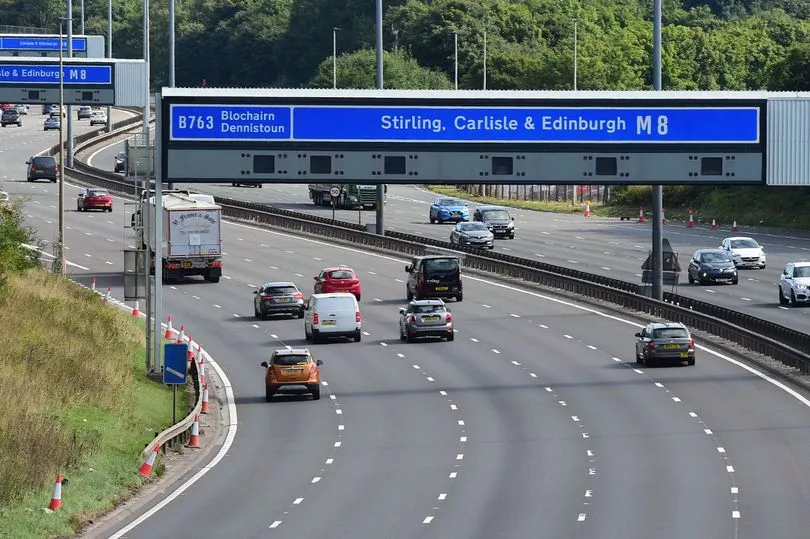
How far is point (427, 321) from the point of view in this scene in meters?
62.7

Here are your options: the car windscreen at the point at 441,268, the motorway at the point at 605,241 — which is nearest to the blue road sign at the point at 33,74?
the motorway at the point at 605,241

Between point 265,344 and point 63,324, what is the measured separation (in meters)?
8.54

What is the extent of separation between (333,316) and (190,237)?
15784 mm

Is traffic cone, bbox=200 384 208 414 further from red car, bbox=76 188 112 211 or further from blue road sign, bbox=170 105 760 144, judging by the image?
red car, bbox=76 188 112 211

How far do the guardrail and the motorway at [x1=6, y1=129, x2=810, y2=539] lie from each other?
1442 millimetres

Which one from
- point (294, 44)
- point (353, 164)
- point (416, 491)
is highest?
point (294, 44)

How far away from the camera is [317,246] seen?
9094 cm

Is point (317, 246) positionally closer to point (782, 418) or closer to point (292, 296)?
point (292, 296)

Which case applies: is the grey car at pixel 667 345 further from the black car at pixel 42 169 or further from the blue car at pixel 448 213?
the black car at pixel 42 169

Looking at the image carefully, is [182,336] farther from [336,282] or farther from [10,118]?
[10,118]

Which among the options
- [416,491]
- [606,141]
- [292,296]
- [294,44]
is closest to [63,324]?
[292,296]

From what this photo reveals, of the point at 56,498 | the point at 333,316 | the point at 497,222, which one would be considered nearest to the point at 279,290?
the point at 333,316

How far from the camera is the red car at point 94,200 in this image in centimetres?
10394

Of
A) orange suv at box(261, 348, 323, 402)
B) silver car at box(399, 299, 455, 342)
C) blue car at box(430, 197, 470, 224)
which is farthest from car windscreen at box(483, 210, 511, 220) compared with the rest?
orange suv at box(261, 348, 323, 402)
